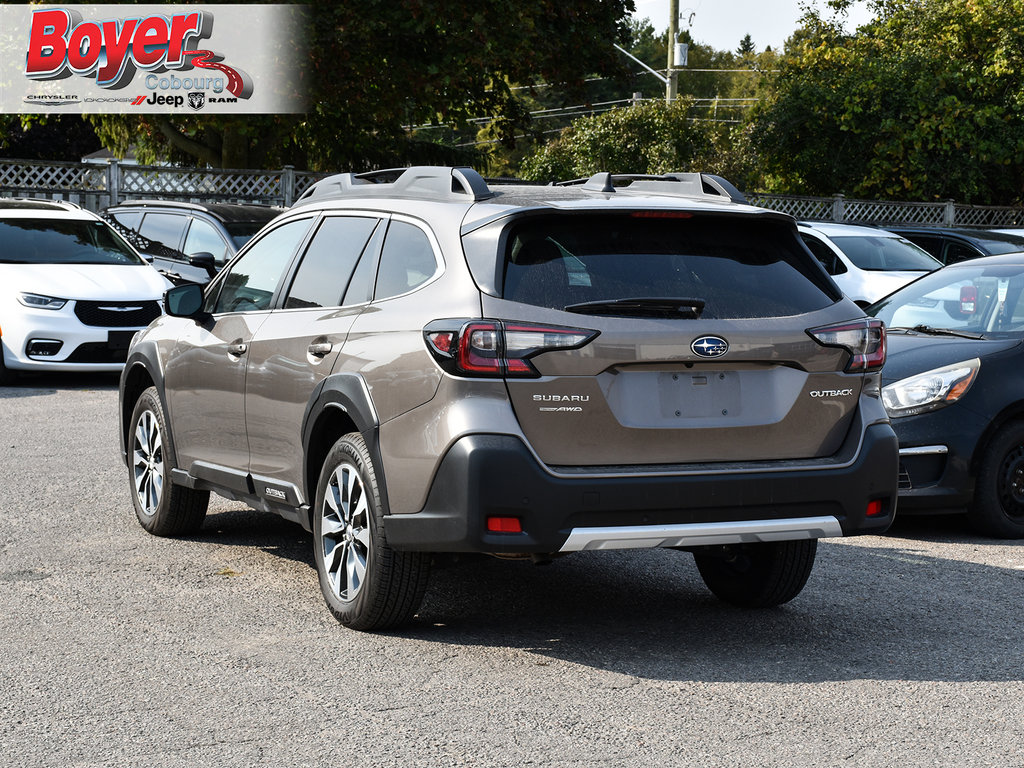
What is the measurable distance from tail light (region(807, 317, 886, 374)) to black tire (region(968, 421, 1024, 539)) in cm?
256

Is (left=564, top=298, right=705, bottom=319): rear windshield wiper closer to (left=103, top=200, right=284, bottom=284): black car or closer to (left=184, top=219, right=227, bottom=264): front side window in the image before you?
(left=103, top=200, right=284, bottom=284): black car

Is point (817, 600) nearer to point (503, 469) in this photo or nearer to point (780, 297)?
point (780, 297)

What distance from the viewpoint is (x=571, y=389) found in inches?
187

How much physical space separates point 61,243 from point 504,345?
1133cm

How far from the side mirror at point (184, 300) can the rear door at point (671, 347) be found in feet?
7.33

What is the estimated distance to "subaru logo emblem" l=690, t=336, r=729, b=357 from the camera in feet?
15.9

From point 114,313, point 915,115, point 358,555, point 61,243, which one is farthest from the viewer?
point 915,115

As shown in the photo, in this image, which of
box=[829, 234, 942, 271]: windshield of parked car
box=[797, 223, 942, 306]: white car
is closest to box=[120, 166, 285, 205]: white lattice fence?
box=[797, 223, 942, 306]: white car

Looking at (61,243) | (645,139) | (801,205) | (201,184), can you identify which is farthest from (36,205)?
(645,139)

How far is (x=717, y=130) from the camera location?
48438 mm

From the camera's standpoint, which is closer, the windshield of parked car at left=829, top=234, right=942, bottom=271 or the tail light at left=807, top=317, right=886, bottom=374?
the tail light at left=807, top=317, right=886, bottom=374

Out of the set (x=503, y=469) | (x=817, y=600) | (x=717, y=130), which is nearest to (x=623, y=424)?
(x=503, y=469)

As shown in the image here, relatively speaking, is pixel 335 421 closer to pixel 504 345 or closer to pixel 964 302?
pixel 504 345

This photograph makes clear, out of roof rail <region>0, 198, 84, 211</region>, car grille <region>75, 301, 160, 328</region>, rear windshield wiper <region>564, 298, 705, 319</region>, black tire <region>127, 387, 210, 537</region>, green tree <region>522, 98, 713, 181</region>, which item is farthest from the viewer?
green tree <region>522, 98, 713, 181</region>
